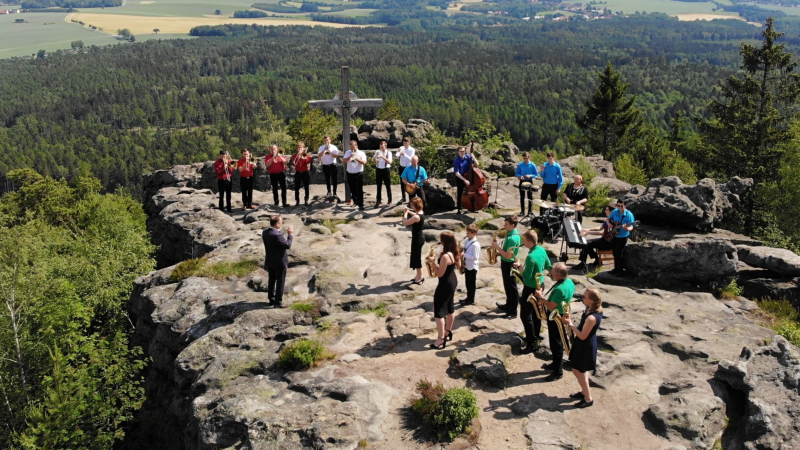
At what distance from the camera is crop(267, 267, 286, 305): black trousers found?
11578mm

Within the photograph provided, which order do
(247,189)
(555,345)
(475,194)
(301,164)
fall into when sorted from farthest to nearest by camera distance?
(247,189), (301,164), (475,194), (555,345)

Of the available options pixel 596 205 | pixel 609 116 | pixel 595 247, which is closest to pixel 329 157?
pixel 596 205

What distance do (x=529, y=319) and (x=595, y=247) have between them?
4.70 metres

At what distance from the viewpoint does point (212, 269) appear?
13984 millimetres

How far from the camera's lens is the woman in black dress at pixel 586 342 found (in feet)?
26.7

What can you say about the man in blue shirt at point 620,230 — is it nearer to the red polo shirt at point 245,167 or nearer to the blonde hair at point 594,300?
the blonde hair at point 594,300

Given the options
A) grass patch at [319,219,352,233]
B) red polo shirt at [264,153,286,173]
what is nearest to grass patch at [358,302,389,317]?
grass patch at [319,219,352,233]

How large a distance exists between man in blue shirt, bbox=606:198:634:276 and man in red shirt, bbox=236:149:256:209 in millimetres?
10666

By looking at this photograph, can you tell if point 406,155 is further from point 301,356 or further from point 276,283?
point 301,356

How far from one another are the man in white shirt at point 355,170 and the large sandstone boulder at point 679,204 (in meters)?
8.14

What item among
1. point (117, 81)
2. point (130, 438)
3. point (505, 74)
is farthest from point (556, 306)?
point (117, 81)

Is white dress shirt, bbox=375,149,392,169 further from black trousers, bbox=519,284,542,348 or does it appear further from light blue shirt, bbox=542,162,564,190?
black trousers, bbox=519,284,542,348

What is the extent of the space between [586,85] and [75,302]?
165 meters

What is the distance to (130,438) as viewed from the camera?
1433 centimetres
